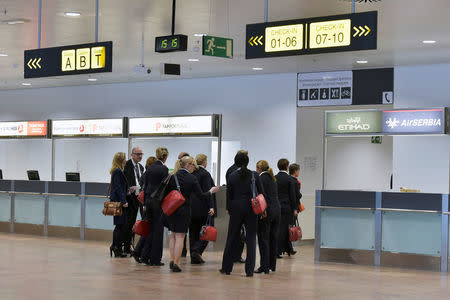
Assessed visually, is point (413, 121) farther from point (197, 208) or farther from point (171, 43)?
point (171, 43)

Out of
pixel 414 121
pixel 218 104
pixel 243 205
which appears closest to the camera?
pixel 243 205

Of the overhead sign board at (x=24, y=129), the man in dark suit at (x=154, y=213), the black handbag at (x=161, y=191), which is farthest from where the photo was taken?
the overhead sign board at (x=24, y=129)

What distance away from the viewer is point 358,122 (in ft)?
45.5

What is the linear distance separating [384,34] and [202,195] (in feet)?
13.6

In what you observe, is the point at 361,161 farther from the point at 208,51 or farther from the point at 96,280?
the point at 96,280

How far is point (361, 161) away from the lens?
64.0ft

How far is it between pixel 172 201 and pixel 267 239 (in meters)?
1.34

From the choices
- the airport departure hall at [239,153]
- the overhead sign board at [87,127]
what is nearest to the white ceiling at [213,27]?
the airport departure hall at [239,153]

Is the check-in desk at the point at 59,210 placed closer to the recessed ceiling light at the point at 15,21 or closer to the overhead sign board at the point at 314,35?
the recessed ceiling light at the point at 15,21

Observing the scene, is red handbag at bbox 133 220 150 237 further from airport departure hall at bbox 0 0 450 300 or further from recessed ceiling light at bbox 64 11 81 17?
recessed ceiling light at bbox 64 11 81 17

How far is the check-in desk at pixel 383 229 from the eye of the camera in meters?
10.9

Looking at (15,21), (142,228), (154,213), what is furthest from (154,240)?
(15,21)

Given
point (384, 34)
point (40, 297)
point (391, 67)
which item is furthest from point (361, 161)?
point (40, 297)

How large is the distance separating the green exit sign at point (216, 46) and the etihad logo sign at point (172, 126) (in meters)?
5.39
